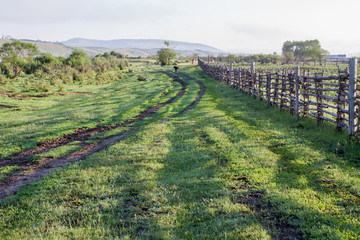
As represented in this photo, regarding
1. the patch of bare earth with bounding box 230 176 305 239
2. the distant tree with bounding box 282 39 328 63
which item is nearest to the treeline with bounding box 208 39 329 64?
the distant tree with bounding box 282 39 328 63

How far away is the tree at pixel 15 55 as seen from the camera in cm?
3706

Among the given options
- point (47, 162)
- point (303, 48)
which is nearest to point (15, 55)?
point (47, 162)

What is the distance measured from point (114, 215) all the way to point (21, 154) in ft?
20.5

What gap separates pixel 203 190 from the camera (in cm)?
588

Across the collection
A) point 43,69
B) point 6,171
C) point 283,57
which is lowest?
point 6,171

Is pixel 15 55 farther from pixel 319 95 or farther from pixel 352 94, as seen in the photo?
pixel 352 94

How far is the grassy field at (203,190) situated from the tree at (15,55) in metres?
32.0

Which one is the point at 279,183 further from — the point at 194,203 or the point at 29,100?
the point at 29,100

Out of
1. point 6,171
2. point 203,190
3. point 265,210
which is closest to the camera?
point 265,210

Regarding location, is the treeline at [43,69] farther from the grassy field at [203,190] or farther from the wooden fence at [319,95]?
the grassy field at [203,190]

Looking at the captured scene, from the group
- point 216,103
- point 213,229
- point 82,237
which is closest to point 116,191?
point 82,237

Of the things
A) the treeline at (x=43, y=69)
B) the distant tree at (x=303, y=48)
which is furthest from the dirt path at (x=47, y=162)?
the distant tree at (x=303, y=48)

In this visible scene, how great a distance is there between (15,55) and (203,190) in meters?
51.8

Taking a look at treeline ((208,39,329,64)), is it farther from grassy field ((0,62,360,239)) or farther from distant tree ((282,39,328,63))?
grassy field ((0,62,360,239))
